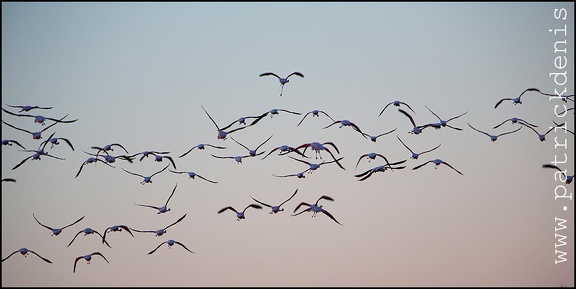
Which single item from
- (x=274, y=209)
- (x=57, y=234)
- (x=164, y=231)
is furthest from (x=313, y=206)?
(x=57, y=234)

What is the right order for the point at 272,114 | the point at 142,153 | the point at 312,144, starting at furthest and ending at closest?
the point at 142,153 → the point at 272,114 → the point at 312,144

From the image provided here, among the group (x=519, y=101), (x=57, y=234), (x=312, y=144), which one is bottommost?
(x=57, y=234)

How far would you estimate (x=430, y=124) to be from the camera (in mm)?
39312

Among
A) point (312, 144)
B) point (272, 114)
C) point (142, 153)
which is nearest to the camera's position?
point (312, 144)

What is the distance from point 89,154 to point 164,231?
5021 millimetres

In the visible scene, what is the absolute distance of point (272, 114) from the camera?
3825 centimetres

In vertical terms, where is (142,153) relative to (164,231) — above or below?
above

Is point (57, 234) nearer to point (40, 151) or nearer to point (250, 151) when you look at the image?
point (40, 151)

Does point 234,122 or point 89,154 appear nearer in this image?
point 234,122

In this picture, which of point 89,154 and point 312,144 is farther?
point 89,154

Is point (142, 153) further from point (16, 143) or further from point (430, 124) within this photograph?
point (430, 124)

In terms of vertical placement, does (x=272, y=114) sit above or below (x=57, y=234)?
above

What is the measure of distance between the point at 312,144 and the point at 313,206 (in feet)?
8.91

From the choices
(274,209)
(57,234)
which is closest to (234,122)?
(274,209)
